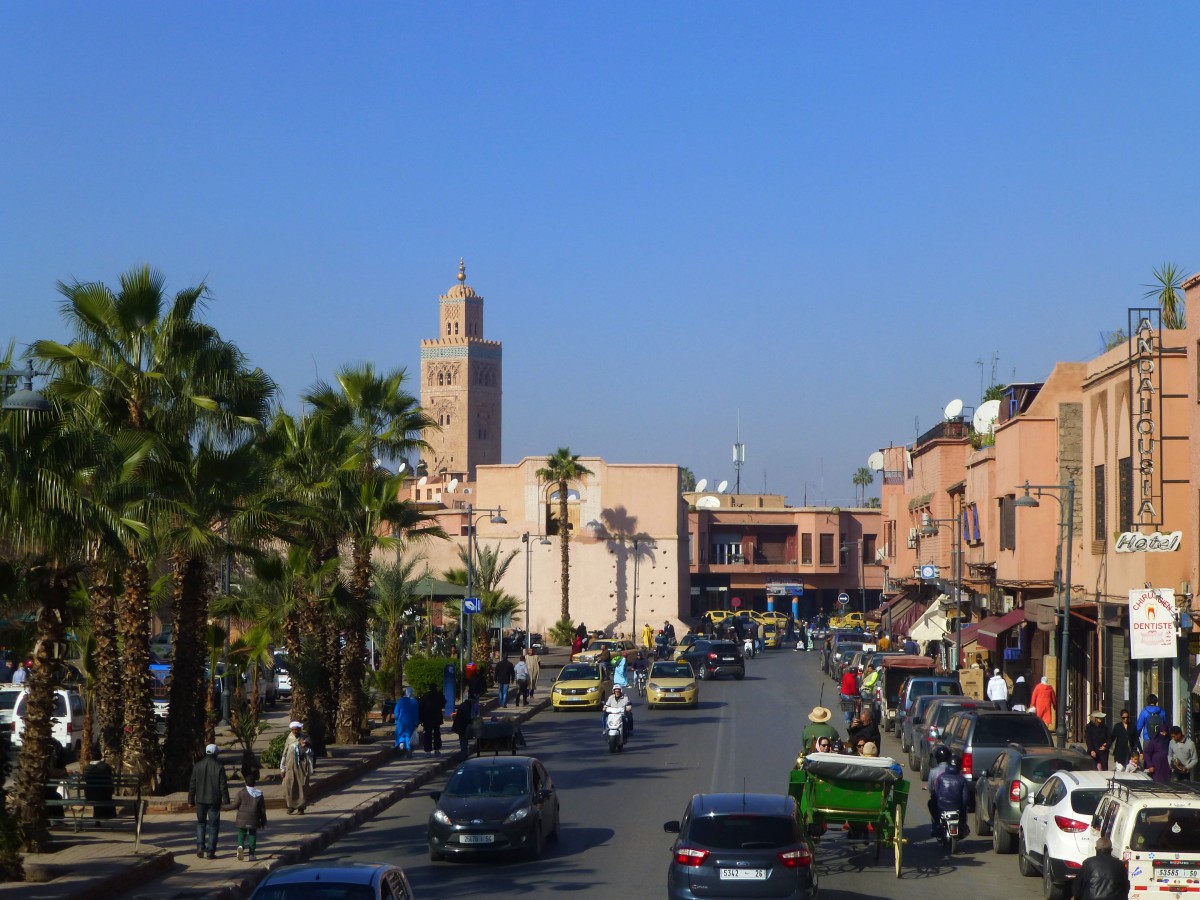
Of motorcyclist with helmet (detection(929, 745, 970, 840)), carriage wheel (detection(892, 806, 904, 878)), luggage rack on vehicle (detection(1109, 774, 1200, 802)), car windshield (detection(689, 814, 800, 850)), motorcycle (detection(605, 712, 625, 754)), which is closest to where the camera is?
luggage rack on vehicle (detection(1109, 774, 1200, 802))

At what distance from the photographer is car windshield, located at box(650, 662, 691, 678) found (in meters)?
46.9

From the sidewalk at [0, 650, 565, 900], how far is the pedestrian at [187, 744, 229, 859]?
0.22 metres

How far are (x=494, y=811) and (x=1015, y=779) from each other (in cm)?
668

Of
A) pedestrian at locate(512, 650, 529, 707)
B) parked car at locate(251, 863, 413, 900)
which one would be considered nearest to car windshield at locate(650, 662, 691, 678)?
pedestrian at locate(512, 650, 529, 707)

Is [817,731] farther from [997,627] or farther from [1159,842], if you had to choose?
[997,627]

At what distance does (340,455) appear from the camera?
3384cm

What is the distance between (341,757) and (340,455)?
6678 mm

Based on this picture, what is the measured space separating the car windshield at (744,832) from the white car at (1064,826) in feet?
10.3

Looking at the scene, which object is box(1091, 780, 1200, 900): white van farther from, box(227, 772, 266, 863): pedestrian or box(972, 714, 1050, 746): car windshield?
box(227, 772, 266, 863): pedestrian

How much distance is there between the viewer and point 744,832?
15414 millimetres

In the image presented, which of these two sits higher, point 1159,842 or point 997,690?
point 1159,842

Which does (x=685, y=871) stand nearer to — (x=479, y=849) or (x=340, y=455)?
(x=479, y=849)

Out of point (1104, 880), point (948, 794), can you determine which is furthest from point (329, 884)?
point (948, 794)

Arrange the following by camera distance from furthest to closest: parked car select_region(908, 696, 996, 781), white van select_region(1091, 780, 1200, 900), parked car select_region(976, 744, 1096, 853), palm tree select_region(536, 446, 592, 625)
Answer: palm tree select_region(536, 446, 592, 625) < parked car select_region(908, 696, 996, 781) < parked car select_region(976, 744, 1096, 853) < white van select_region(1091, 780, 1200, 900)
